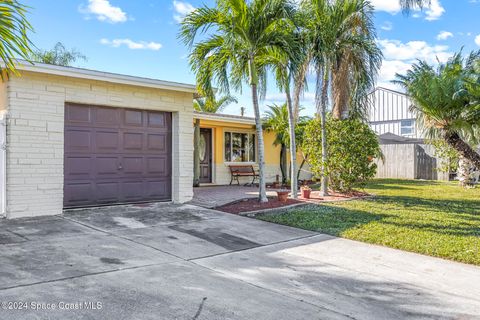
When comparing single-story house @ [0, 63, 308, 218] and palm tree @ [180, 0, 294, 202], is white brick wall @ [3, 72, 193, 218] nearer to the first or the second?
single-story house @ [0, 63, 308, 218]

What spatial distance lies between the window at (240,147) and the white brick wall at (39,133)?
7644 millimetres

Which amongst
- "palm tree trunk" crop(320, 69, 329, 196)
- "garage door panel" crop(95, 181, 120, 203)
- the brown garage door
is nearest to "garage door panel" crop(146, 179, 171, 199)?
the brown garage door

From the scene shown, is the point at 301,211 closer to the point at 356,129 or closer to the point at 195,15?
the point at 356,129

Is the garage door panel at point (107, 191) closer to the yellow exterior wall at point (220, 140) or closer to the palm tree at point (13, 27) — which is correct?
the palm tree at point (13, 27)

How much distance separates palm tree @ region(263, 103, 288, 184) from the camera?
603 inches

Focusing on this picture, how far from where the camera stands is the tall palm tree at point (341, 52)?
10.8 metres

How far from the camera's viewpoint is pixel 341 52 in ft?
39.3

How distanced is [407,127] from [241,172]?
57.2 ft

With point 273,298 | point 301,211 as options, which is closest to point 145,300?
point 273,298

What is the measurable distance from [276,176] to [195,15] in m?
9.59

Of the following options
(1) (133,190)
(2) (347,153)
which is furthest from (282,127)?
(1) (133,190)

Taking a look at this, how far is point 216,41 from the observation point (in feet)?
32.6

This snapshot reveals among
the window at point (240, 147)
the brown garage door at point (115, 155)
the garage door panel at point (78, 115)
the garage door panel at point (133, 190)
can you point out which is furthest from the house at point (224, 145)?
the garage door panel at point (78, 115)

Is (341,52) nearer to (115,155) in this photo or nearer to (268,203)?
(268,203)
